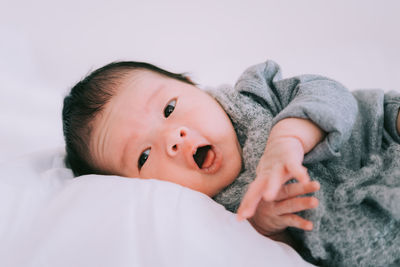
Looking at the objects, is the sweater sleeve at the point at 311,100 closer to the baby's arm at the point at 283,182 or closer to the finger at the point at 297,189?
the baby's arm at the point at 283,182

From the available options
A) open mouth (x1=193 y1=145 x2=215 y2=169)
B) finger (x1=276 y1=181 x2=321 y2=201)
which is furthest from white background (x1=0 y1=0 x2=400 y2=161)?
finger (x1=276 y1=181 x2=321 y2=201)

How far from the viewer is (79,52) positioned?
4.61 ft

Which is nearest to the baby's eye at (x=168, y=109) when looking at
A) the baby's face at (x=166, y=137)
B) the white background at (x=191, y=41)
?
the baby's face at (x=166, y=137)

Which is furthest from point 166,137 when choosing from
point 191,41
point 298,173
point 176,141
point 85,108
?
point 191,41

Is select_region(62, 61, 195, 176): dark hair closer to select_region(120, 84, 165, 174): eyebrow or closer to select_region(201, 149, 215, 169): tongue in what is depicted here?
select_region(120, 84, 165, 174): eyebrow

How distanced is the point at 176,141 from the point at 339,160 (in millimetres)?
328

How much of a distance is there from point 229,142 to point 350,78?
0.81m

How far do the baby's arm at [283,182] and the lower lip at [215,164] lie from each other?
0.43 ft

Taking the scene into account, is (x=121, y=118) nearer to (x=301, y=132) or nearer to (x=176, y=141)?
(x=176, y=141)

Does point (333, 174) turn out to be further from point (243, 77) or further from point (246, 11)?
point (246, 11)

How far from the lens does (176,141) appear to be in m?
0.67

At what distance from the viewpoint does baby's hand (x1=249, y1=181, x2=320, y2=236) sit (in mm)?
472

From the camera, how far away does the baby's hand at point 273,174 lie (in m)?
0.44

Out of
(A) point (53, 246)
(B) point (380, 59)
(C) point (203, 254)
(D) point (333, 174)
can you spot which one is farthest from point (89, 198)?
(B) point (380, 59)
